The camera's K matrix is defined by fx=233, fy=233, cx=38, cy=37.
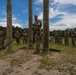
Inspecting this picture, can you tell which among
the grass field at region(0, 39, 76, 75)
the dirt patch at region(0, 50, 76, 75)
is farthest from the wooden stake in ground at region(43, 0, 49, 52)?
the dirt patch at region(0, 50, 76, 75)

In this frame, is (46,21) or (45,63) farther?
(46,21)

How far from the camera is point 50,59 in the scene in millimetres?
11891

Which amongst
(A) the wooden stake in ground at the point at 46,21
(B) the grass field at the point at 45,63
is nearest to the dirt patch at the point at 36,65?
(B) the grass field at the point at 45,63

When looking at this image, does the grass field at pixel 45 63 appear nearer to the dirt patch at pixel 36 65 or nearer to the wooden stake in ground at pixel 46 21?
the dirt patch at pixel 36 65

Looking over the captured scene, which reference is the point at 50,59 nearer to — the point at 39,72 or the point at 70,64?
the point at 70,64

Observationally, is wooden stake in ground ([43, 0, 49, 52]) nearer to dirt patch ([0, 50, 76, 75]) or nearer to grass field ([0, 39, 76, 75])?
grass field ([0, 39, 76, 75])

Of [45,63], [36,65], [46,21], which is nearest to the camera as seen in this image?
[36,65]

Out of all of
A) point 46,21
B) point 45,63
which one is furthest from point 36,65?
point 46,21

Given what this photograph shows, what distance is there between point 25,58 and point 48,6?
354cm

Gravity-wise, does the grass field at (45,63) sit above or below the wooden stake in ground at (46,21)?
below

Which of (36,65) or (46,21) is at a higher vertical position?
(46,21)

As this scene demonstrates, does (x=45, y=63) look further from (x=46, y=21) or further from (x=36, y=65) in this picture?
(x=46, y=21)

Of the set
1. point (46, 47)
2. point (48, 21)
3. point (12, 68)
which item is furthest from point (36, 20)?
point (12, 68)

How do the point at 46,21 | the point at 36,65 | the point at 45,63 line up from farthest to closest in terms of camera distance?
the point at 46,21
the point at 45,63
the point at 36,65
